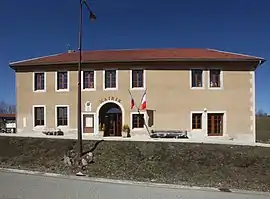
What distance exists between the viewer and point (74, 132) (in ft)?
85.9

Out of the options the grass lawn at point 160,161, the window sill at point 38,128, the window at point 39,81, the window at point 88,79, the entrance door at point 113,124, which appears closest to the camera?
the grass lawn at point 160,161

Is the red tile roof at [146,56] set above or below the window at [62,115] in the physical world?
above

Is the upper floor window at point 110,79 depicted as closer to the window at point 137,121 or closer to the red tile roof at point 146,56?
the red tile roof at point 146,56

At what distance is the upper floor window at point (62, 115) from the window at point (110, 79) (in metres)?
4.20

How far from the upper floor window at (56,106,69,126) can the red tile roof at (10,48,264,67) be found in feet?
13.2

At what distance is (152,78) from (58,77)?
8383mm

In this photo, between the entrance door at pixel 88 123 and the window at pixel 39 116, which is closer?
the entrance door at pixel 88 123

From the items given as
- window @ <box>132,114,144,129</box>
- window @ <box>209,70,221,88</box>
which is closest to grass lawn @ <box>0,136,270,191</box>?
window @ <box>132,114,144,129</box>

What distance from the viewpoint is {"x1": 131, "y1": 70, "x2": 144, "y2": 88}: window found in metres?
26.0

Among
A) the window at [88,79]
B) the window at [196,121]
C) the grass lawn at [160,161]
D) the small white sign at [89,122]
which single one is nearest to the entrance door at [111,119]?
the small white sign at [89,122]

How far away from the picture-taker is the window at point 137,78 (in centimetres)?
2605

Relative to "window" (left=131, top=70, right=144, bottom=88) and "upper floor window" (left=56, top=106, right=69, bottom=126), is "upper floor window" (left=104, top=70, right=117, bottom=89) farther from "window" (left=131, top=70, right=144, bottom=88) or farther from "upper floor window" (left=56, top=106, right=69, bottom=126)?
"upper floor window" (left=56, top=106, right=69, bottom=126)

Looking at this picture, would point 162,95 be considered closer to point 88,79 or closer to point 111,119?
point 111,119

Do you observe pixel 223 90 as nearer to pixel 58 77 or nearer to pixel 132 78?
pixel 132 78
